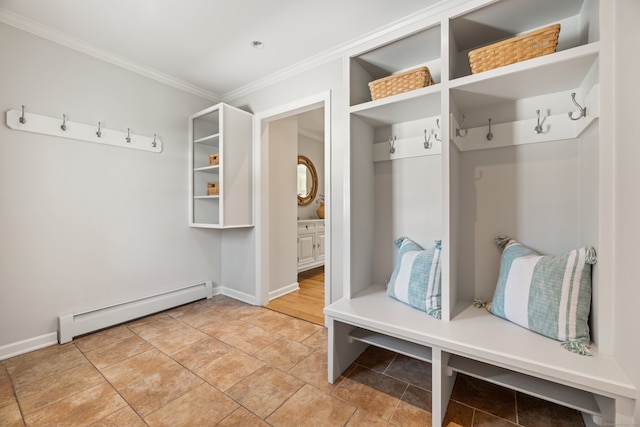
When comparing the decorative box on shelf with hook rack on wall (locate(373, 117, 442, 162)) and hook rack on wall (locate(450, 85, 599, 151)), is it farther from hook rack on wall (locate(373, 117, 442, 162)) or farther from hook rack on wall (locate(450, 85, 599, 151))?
hook rack on wall (locate(450, 85, 599, 151))

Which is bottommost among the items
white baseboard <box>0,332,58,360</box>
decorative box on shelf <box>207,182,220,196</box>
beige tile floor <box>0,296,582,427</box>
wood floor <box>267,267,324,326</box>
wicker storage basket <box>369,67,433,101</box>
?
beige tile floor <box>0,296,582,427</box>

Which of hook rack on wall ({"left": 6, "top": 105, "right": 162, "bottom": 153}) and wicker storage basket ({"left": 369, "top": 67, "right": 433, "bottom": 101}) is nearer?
wicker storage basket ({"left": 369, "top": 67, "right": 433, "bottom": 101})

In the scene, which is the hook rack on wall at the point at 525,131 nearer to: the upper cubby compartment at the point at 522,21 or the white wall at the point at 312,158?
the upper cubby compartment at the point at 522,21

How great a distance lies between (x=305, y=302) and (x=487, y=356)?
2196mm

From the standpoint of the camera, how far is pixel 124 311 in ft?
8.23

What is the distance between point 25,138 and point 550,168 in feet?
11.8

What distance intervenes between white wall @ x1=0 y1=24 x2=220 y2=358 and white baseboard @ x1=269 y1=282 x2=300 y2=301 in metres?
0.96

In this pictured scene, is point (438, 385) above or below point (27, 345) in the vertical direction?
above

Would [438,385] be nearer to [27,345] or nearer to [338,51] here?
[338,51]

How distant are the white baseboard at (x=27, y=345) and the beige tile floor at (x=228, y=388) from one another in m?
0.06

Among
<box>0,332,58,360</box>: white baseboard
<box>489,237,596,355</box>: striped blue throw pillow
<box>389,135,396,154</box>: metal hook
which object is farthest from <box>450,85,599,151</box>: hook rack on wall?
<box>0,332,58,360</box>: white baseboard

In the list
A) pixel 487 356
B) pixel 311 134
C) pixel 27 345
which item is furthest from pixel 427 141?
pixel 311 134

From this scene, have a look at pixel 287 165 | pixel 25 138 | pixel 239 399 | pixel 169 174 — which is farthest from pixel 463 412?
pixel 25 138

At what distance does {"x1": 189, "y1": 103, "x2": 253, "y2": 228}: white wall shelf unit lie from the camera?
9.11ft
